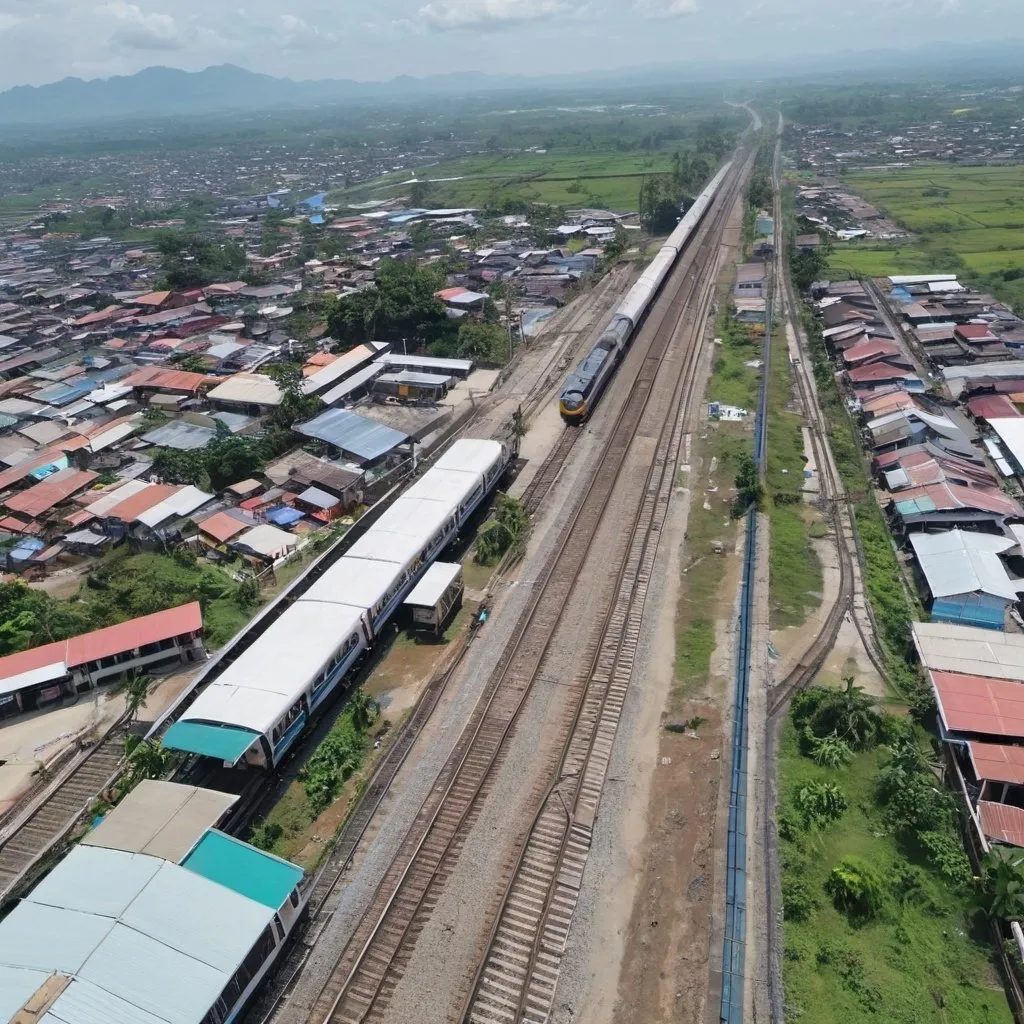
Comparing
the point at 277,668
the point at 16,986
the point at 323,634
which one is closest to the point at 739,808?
the point at 323,634

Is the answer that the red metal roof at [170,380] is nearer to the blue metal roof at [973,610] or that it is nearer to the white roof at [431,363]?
the white roof at [431,363]

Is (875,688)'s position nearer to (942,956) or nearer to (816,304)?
(942,956)

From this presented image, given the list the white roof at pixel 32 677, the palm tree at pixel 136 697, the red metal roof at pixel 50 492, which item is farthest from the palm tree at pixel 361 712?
the red metal roof at pixel 50 492

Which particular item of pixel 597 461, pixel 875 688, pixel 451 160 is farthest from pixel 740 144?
pixel 875 688

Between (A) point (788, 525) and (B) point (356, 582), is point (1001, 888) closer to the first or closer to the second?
(A) point (788, 525)

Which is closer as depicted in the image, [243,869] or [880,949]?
[243,869]

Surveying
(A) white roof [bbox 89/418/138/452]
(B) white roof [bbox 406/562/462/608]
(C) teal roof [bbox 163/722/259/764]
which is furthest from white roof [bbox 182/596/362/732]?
(A) white roof [bbox 89/418/138/452]
